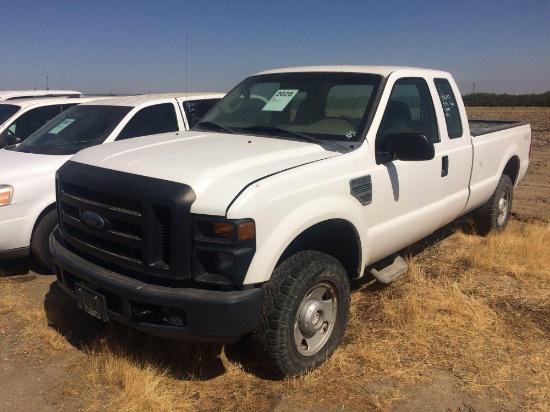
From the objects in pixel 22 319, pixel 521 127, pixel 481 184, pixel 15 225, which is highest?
pixel 521 127

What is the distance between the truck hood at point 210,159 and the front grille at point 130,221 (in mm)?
84

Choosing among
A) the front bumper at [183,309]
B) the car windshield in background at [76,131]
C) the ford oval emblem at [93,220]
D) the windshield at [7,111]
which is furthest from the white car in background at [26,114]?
the front bumper at [183,309]

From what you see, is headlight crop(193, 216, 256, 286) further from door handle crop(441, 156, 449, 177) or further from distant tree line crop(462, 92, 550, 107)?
distant tree line crop(462, 92, 550, 107)

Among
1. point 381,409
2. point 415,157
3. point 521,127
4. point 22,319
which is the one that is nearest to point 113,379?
point 22,319

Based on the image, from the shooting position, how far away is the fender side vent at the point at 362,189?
12.1ft

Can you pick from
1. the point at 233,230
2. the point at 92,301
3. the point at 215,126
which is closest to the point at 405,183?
the point at 215,126

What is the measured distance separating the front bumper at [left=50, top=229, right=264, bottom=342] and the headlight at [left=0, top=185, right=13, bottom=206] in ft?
6.99

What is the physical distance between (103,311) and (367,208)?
188 cm

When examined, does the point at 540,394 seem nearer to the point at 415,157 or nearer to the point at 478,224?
the point at 415,157

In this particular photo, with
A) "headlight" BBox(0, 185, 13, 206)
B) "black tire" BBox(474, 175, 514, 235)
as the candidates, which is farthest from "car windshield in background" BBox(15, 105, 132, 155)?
"black tire" BBox(474, 175, 514, 235)

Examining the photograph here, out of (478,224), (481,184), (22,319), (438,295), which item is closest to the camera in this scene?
(22,319)

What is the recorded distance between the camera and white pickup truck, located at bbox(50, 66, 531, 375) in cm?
296

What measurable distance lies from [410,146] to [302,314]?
1.36m

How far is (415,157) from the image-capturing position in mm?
3787
